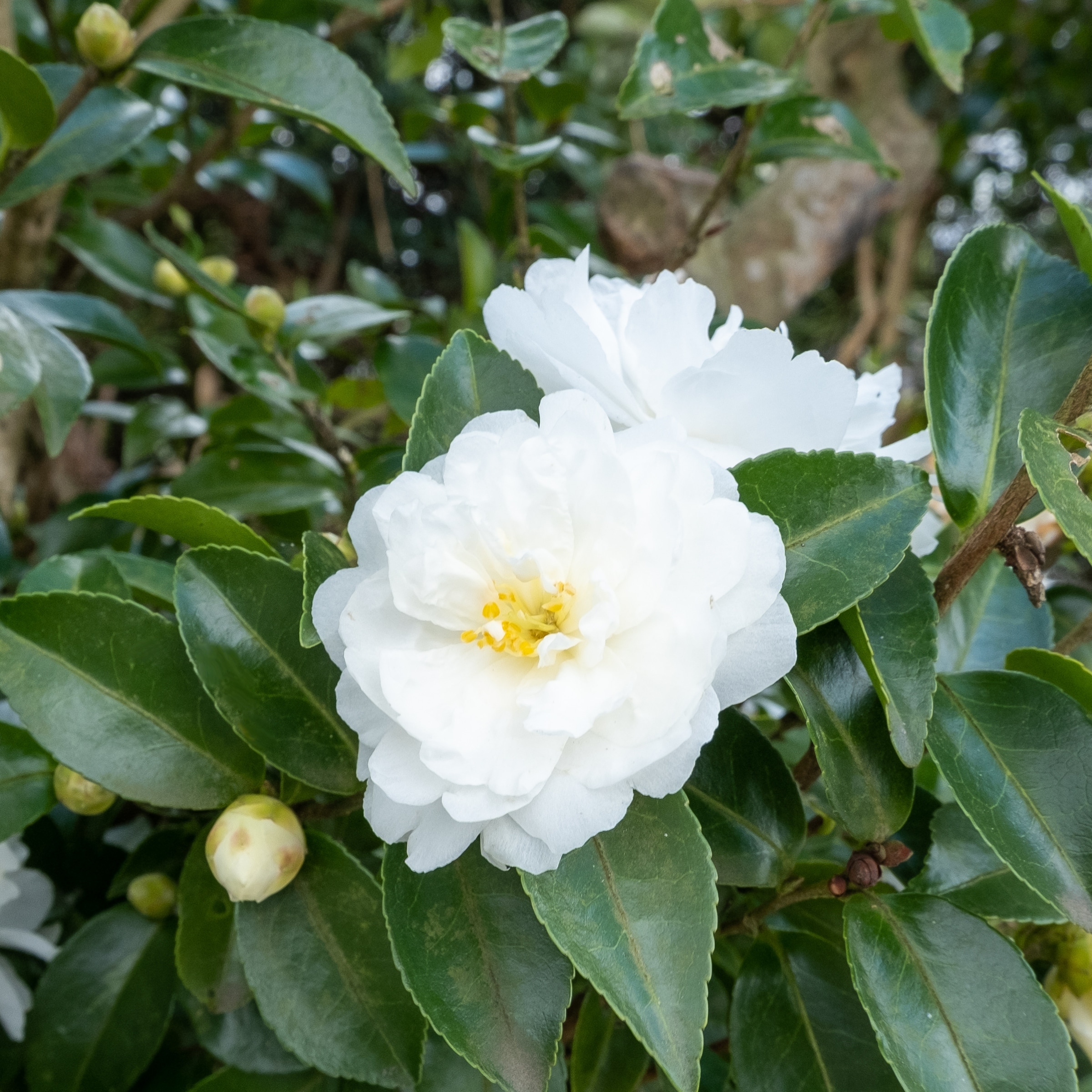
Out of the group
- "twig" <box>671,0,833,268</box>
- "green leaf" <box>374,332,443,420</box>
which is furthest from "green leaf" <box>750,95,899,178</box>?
"green leaf" <box>374,332,443,420</box>

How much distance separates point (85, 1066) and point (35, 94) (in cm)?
74

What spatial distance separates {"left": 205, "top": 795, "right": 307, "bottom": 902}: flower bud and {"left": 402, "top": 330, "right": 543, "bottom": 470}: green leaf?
21 cm

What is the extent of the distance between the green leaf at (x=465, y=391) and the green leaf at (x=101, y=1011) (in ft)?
1.46

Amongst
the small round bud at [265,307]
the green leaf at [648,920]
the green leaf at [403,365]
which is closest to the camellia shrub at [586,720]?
the green leaf at [648,920]

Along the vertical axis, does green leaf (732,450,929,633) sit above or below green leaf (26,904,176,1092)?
above

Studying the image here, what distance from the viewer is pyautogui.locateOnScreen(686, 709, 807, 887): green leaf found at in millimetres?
499

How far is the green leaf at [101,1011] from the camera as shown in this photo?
63cm

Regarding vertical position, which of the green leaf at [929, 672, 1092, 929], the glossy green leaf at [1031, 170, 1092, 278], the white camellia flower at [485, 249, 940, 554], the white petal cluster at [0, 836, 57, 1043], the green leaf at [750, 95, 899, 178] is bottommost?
the white petal cluster at [0, 836, 57, 1043]

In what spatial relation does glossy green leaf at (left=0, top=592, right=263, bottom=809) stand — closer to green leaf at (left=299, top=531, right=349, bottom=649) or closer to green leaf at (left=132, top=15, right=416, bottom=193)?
green leaf at (left=299, top=531, right=349, bottom=649)

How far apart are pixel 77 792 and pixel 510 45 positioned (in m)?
0.83

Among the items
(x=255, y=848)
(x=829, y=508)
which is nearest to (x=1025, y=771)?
(x=829, y=508)

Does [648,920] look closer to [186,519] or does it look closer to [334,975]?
[334,975]

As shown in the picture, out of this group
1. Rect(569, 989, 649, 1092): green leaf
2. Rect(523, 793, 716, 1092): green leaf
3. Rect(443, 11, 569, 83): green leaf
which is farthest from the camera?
Rect(443, 11, 569, 83): green leaf

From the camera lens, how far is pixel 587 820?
36 cm
